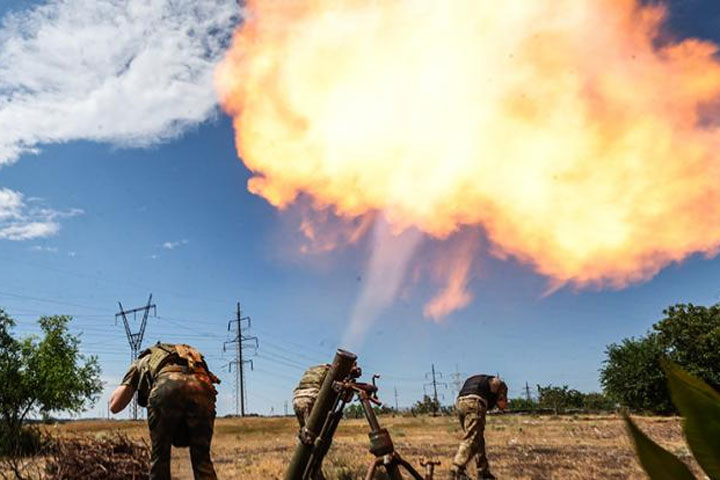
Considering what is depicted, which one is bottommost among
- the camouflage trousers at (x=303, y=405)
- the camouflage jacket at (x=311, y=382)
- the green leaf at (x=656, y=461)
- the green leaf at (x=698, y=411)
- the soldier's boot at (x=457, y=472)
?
the soldier's boot at (x=457, y=472)

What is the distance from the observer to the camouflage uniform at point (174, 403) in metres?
6.36

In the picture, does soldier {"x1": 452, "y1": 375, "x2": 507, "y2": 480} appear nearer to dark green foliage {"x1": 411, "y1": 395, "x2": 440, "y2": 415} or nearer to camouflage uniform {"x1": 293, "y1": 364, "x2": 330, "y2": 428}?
camouflage uniform {"x1": 293, "y1": 364, "x2": 330, "y2": 428}

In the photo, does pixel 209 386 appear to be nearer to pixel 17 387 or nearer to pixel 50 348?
pixel 17 387

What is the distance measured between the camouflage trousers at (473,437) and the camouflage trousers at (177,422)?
5033mm

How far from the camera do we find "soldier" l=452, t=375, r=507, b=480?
10031 millimetres

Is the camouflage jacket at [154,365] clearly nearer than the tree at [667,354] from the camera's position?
Yes

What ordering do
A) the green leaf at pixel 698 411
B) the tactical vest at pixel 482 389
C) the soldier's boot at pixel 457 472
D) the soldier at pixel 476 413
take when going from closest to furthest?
the green leaf at pixel 698 411 → the soldier's boot at pixel 457 472 → the soldier at pixel 476 413 → the tactical vest at pixel 482 389

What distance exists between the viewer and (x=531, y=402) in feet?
264

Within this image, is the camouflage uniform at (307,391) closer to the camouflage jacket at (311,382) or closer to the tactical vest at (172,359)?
the camouflage jacket at (311,382)

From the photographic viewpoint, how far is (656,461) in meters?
0.48

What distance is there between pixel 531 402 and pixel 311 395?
7830cm

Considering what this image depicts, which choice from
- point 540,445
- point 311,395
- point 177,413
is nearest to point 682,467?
point 177,413

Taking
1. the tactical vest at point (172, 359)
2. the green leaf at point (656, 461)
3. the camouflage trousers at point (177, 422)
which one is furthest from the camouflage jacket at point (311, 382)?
the green leaf at point (656, 461)

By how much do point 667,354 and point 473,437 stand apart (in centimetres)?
4188
